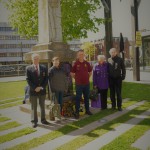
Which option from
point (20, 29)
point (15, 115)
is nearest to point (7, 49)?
point (20, 29)

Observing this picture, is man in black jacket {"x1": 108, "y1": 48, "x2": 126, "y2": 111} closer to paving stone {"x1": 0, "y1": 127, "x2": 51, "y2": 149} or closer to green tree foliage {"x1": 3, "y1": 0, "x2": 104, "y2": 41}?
paving stone {"x1": 0, "y1": 127, "x2": 51, "y2": 149}

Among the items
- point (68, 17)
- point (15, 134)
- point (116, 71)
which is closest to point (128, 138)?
point (15, 134)

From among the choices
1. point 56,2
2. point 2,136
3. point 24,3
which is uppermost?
point 24,3

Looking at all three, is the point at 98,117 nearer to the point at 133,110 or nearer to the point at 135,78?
the point at 133,110

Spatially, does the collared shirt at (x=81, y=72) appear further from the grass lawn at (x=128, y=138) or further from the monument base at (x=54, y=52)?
the grass lawn at (x=128, y=138)

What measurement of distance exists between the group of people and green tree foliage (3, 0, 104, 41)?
27.1 feet

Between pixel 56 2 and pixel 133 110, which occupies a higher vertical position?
pixel 56 2

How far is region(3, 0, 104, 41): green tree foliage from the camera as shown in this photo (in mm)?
16219

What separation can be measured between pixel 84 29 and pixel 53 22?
879 cm

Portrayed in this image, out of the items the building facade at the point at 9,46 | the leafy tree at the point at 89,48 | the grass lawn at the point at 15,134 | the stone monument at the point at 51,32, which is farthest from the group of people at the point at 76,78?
the building facade at the point at 9,46

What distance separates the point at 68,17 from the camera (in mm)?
16234

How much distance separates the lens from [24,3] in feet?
57.3

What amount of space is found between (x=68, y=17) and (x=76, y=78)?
9.06 m

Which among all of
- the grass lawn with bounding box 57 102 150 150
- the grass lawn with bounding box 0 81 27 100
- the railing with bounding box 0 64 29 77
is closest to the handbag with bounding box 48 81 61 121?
the grass lawn with bounding box 57 102 150 150
